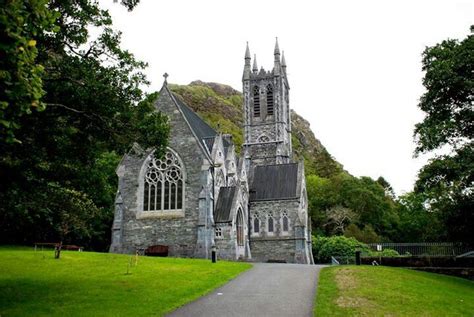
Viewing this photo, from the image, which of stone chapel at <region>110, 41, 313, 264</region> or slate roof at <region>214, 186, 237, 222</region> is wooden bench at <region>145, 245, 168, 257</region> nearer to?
stone chapel at <region>110, 41, 313, 264</region>

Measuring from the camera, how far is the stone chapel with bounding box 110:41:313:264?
115 feet

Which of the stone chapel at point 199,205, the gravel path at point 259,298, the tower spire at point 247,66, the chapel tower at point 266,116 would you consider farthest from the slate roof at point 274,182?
the gravel path at point 259,298

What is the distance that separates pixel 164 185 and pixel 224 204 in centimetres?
512

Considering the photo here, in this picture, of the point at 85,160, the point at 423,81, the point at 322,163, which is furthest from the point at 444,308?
the point at 322,163

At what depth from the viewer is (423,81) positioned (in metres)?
25.5

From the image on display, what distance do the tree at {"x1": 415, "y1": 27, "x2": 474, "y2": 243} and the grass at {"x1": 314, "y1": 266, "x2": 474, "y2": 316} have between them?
220 inches

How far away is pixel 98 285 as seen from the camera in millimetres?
16781

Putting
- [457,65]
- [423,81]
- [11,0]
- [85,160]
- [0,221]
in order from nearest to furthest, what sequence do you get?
[11,0] → [85,160] → [457,65] → [423,81] → [0,221]

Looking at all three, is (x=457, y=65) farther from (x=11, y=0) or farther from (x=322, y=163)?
(x=322, y=163)

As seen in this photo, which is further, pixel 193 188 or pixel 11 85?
pixel 193 188

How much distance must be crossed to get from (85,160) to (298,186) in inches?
1233

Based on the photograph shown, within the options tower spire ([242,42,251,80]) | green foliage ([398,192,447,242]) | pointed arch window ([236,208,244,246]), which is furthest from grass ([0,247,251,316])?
green foliage ([398,192,447,242])

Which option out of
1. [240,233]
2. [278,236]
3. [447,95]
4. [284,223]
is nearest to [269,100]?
[284,223]

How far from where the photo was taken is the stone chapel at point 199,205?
115 ft
